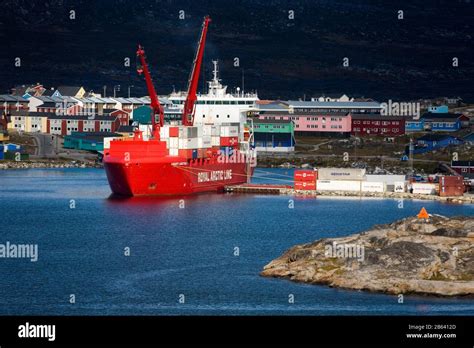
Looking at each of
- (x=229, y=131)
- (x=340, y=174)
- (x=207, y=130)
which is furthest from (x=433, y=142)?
(x=340, y=174)

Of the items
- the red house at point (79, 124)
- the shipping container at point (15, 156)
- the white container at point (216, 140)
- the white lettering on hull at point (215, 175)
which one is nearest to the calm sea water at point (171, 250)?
the white lettering on hull at point (215, 175)

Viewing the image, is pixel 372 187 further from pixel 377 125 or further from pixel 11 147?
pixel 377 125

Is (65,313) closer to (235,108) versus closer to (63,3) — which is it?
(235,108)

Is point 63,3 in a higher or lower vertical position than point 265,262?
higher

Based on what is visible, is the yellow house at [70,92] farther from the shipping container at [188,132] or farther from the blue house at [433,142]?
the shipping container at [188,132]

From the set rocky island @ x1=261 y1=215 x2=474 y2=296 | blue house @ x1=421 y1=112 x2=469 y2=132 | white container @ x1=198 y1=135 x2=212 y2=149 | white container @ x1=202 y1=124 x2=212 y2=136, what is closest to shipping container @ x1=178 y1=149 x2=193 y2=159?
white container @ x1=198 y1=135 x2=212 y2=149
